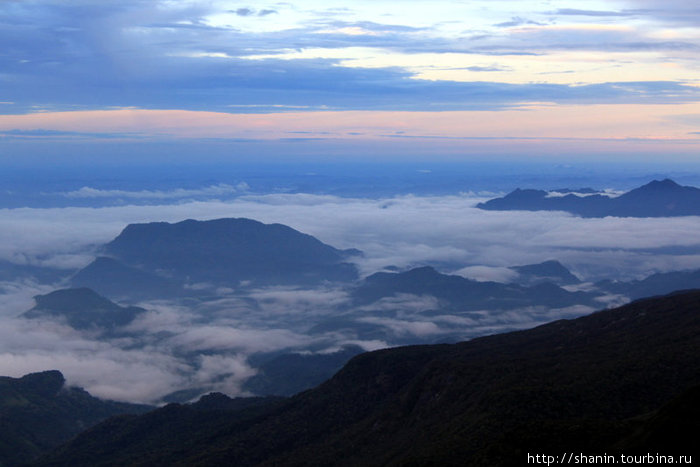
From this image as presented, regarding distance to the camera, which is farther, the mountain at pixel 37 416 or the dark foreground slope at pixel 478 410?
the mountain at pixel 37 416

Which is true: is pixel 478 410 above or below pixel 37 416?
above

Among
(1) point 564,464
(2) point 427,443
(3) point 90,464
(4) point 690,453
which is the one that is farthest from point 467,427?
(3) point 90,464

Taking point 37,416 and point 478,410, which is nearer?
point 478,410

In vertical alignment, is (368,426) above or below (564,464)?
below

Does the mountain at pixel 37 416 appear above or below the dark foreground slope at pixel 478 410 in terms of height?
below

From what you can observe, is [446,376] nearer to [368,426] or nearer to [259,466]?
[368,426]
